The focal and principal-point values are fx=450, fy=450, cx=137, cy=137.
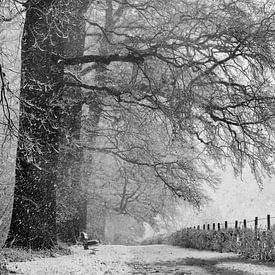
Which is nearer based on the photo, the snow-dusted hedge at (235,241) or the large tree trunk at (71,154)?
the snow-dusted hedge at (235,241)

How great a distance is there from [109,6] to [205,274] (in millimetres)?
8852

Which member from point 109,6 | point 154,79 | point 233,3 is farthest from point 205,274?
point 109,6

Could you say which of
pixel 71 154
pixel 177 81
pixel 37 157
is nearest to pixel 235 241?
pixel 71 154

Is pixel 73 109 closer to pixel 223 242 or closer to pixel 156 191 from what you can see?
pixel 223 242

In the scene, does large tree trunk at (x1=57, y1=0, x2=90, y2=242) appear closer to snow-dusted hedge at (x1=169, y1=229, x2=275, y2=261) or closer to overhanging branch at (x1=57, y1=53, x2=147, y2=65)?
overhanging branch at (x1=57, y1=53, x2=147, y2=65)

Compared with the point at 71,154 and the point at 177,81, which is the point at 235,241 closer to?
the point at 71,154

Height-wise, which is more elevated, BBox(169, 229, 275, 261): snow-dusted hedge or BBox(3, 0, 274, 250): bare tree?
BBox(3, 0, 274, 250): bare tree

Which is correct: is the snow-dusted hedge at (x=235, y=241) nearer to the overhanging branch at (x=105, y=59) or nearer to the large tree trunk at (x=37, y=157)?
the large tree trunk at (x=37, y=157)

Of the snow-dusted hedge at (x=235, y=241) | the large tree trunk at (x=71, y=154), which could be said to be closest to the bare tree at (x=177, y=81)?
the large tree trunk at (x=71, y=154)

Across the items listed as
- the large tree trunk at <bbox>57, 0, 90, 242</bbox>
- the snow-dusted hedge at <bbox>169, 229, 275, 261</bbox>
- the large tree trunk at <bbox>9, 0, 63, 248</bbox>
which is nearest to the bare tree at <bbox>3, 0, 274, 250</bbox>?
the large tree trunk at <bbox>9, 0, 63, 248</bbox>

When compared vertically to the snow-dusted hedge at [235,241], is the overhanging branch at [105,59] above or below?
above

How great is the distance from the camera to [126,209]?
999 inches

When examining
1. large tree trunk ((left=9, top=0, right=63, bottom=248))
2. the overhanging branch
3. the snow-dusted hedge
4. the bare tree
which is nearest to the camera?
the bare tree

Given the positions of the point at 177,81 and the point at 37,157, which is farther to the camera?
the point at 37,157
